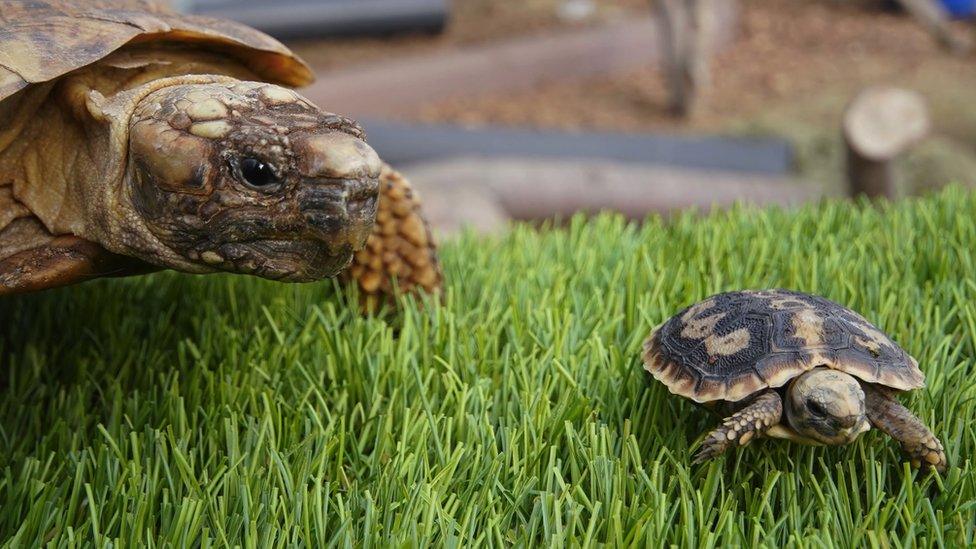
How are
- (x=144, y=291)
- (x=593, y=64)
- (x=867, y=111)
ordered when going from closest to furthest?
(x=144, y=291) → (x=867, y=111) → (x=593, y=64)

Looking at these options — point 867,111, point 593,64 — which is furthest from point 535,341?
point 593,64

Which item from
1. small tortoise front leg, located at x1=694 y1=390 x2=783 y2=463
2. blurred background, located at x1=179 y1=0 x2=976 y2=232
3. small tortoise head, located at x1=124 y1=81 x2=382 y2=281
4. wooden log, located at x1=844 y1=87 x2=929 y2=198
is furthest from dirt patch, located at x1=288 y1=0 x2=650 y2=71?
small tortoise front leg, located at x1=694 y1=390 x2=783 y2=463

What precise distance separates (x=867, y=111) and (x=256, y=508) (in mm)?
3734

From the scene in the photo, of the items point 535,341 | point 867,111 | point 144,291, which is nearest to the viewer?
point 535,341

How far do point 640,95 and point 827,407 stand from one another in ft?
18.6

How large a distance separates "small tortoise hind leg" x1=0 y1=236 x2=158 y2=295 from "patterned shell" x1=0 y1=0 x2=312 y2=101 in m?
0.27

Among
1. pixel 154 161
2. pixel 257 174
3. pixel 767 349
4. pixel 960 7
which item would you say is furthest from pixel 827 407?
pixel 960 7

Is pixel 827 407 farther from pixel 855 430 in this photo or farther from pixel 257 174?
pixel 257 174

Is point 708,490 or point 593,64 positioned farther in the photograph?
point 593,64

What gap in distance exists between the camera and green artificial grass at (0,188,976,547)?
1.43m

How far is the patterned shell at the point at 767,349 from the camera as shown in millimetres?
1473

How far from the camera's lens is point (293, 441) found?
1.64m

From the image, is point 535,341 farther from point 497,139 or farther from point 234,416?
point 497,139

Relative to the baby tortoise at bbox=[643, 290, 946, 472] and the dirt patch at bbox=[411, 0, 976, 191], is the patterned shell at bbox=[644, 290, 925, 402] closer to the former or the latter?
the baby tortoise at bbox=[643, 290, 946, 472]
